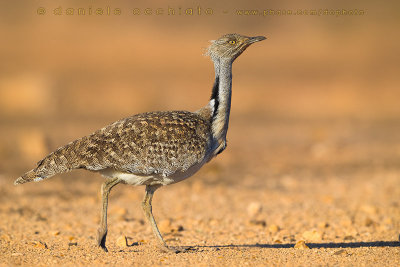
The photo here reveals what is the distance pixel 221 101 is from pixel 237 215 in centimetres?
232

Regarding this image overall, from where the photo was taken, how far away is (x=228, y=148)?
1414 centimetres

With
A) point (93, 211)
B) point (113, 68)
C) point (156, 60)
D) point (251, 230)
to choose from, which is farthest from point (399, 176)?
point (156, 60)

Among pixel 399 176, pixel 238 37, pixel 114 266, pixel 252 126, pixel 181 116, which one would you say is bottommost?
pixel 252 126

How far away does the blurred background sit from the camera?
Answer: 1373 cm

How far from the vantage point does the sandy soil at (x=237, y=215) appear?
6.17 metres

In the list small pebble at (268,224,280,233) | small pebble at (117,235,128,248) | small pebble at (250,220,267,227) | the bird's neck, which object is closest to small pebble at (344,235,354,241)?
small pebble at (268,224,280,233)

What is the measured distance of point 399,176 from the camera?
11.4 metres

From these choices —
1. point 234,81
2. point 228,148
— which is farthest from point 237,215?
point 234,81

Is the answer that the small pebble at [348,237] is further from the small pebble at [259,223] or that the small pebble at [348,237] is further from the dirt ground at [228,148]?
the small pebble at [259,223]

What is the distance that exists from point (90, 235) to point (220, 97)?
6.70 feet

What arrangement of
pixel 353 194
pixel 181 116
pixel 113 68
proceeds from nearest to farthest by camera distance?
1. pixel 181 116
2. pixel 353 194
3. pixel 113 68

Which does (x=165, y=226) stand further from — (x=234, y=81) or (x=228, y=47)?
(x=234, y=81)

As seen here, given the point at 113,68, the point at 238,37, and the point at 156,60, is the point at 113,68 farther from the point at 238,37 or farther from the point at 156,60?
the point at 238,37

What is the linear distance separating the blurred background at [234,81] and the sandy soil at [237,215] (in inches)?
5.9
